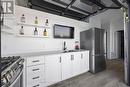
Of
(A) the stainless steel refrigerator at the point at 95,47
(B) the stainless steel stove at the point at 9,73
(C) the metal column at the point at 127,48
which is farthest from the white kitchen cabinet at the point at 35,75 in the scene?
(C) the metal column at the point at 127,48

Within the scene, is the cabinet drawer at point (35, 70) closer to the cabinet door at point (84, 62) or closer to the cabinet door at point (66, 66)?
the cabinet door at point (66, 66)

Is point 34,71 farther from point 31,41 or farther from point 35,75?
point 31,41

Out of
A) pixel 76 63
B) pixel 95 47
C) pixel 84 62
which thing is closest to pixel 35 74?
pixel 76 63

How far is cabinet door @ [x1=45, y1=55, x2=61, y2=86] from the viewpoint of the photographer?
279 cm

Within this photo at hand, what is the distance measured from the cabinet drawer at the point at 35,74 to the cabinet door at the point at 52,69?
16 cm

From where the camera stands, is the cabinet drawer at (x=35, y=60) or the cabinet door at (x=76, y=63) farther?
the cabinet door at (x=76, y=63)

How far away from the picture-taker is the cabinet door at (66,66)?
324cm

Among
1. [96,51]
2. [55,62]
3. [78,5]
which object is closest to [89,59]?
[96,51]

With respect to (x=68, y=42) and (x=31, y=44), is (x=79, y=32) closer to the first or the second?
(x=68, y=42)

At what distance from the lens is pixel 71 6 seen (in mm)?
4207

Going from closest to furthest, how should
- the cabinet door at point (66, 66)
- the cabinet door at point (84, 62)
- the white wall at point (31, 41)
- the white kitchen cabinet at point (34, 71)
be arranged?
the white kitchen cabinet at point (34, 71) < the white wall at point (31, 41) < the cabinet door at point (66, 66) < the cabinet door at point (84, 62)

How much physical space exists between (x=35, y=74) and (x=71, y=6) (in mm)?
2915

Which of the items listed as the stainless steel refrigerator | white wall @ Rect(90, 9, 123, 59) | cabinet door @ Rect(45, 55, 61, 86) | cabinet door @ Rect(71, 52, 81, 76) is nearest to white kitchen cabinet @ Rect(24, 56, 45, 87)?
cabinet door @ Rect(45, 55, 61, 86)

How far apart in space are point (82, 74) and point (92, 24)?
3.03 meters
